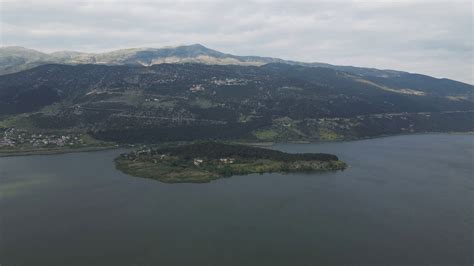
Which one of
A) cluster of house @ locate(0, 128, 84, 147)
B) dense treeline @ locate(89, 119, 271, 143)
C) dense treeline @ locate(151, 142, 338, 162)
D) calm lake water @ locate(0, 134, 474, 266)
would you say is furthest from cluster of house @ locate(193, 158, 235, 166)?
cluster of house @ locate(0, 128, 84, 147)

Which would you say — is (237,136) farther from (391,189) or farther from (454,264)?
(454,264)

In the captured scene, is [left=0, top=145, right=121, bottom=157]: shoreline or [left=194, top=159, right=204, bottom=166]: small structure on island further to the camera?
[left=0, top=145, right=121, bottom=157]: shoreline

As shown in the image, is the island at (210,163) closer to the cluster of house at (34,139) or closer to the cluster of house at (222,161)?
the cluster of house at (222,161)

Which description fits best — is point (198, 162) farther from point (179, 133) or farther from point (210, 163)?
point (179, 133)

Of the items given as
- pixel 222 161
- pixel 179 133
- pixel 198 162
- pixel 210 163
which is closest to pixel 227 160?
pixel 222 161

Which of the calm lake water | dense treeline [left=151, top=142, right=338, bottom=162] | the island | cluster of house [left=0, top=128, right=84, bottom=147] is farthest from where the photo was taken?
cluster of house [left=0, top=128, right=84, bottom=147]

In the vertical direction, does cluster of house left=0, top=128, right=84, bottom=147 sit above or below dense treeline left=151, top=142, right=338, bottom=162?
below

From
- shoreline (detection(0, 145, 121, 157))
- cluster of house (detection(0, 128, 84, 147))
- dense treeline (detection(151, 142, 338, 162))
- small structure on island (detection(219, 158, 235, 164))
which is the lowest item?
shoreline (detection(0, 145, 121, 157))

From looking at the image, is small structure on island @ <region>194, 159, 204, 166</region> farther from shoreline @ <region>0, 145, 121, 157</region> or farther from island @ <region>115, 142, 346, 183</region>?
shoreline @ <region>0, 145, 121, 157</region>
